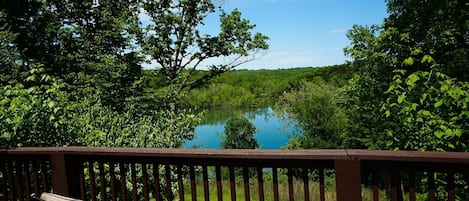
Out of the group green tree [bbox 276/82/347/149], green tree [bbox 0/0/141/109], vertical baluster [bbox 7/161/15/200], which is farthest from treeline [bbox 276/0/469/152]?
green tree [bbox 0/0/141/109]

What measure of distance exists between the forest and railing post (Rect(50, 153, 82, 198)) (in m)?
1.15

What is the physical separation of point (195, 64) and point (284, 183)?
912 cm

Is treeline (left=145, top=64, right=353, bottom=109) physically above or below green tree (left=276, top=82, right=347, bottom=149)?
above

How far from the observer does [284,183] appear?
13836 mm

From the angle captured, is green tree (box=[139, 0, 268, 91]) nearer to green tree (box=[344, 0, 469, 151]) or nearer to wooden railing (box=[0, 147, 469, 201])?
green tree (box=[344, 0, 469, 151])

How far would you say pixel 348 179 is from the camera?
67.6 inches

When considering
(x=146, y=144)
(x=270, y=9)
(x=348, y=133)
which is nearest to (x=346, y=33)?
(x=348, y=133)

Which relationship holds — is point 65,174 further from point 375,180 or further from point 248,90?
point 248,90

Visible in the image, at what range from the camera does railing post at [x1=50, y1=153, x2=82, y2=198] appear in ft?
7.59

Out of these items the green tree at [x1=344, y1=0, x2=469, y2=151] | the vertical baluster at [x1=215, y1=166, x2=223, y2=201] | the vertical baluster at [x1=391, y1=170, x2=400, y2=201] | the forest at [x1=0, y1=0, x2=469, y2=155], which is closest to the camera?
the vertical baluster at [x1=391, y1=170, x2=400, y2=201]

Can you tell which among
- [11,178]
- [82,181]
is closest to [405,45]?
[82,181]

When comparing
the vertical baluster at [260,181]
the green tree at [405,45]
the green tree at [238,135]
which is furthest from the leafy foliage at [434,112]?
the green tree at [238,135]

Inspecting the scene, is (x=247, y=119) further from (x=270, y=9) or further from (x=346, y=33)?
(x=346, y=33)

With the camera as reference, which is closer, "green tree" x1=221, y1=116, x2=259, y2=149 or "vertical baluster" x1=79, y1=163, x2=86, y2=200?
"vertical baluster" x1=79, y1=163, x2=86, y2=200
